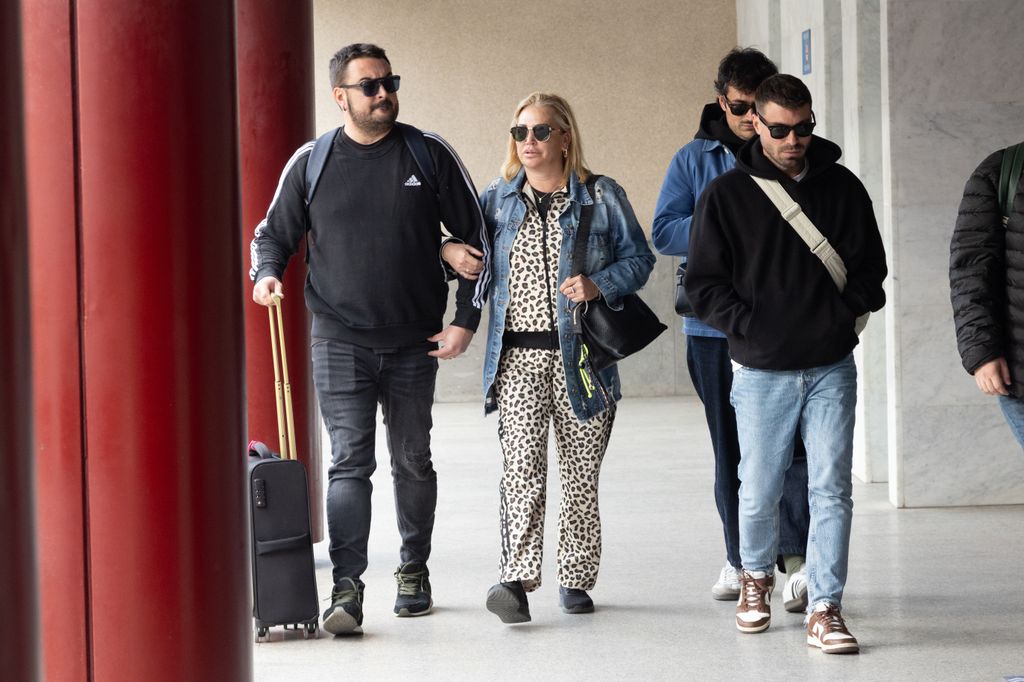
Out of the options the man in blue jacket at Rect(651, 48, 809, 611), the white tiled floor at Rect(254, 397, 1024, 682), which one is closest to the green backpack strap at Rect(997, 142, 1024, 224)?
the man in blue jacket at Rect(651, 48, 809, 611)

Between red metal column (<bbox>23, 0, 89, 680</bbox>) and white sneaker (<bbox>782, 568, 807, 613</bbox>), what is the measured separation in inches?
97.6

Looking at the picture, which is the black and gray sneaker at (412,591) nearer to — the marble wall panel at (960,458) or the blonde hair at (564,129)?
the blonde hair at (564,129)

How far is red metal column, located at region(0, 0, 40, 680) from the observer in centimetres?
162

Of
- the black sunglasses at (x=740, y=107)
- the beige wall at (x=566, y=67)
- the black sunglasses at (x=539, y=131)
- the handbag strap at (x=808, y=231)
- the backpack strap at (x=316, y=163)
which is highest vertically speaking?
the beige wall at (x=566, y=67)

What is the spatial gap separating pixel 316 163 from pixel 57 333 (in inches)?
66.8

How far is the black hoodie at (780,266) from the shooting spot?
4.32 m

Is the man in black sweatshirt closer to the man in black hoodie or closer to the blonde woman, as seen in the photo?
the blonde woman

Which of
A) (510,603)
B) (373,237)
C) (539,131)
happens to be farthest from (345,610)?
(539,131)

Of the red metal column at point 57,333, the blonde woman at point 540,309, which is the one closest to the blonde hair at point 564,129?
the blonde woman at point 540,309

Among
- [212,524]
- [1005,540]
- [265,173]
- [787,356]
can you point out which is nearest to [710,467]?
[1005,540]

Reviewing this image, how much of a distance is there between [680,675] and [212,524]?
157cm

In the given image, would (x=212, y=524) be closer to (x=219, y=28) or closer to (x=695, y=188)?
(x=219, y=28)

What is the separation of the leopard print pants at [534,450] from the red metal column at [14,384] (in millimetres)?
3102

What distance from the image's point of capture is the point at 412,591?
503 cm
